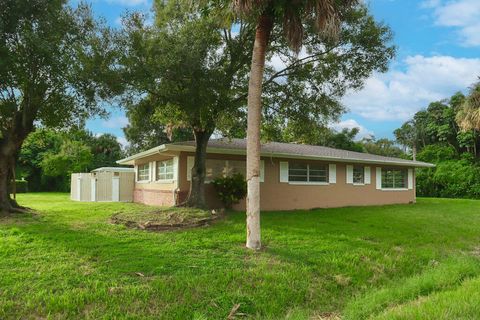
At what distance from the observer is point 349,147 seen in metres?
38.3

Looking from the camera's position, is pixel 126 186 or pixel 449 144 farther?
pixel 449 144

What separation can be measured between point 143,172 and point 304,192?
29.2ft

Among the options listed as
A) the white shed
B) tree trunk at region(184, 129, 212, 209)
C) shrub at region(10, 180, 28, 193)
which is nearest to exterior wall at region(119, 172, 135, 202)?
the white shed

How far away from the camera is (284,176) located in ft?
53.7

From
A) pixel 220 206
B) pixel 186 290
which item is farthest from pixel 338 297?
pixel 220 206

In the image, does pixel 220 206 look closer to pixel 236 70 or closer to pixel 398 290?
pixel 236 70

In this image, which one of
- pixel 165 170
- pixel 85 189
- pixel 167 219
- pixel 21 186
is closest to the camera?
pixel 167 219

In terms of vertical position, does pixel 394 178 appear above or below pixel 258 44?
below

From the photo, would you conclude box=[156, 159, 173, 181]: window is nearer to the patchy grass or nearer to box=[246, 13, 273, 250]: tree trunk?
the patchy grass

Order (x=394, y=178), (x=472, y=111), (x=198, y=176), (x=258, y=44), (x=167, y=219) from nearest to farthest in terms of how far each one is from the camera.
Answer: (x=258, y=44) → (x=167, y=219) → (x=198, y=176) → (x=472, y=111) → (x=394, y=178)

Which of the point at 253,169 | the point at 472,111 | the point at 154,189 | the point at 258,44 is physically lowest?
the point at 154,189

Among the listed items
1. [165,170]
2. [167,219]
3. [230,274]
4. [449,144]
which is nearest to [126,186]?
[165,170]

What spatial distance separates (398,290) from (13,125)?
482 inches

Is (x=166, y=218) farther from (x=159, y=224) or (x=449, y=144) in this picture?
(x=449, y=144)
